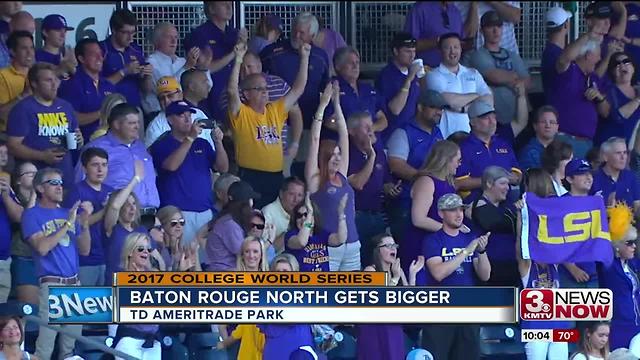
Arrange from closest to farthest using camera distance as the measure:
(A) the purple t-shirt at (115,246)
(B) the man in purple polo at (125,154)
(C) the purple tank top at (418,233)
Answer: (A) the purple t-shirt at (115,246) → (B) the man in purple polo at (125,154) → (C) the purple tank top at (418,233)

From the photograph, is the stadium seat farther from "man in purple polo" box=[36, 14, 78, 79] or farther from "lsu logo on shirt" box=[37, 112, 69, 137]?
"man in purple polo" box=[36, 14, 78, 79]

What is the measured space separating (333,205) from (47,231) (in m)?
2.15

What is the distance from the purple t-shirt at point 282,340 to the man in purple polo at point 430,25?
11.3ft

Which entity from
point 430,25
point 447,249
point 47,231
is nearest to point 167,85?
point 47,231

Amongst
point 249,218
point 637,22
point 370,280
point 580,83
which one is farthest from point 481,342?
point 637,22

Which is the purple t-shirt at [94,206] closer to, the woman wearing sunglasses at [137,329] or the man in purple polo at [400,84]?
the woman wearing sunglasses at [137,329]

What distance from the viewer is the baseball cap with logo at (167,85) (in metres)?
14.4

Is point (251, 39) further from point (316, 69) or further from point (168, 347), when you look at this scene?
point (168, 347)

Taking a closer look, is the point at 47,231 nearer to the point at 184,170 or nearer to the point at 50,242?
the point at 50,242

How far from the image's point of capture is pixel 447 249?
1376 centimetres

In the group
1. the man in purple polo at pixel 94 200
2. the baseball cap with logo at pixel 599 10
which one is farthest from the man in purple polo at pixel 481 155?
the man in purple polo at pixel 94 200

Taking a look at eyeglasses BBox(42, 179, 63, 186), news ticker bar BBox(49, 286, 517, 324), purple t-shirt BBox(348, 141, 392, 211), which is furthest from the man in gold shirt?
eyeglasses BBox(42, 179, 63, 186)

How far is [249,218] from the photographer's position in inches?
533

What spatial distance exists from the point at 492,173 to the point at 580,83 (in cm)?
203
